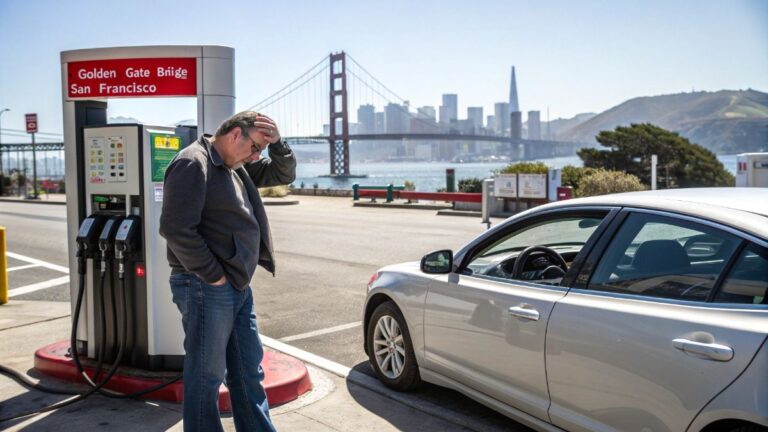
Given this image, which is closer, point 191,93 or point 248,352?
point 248,352

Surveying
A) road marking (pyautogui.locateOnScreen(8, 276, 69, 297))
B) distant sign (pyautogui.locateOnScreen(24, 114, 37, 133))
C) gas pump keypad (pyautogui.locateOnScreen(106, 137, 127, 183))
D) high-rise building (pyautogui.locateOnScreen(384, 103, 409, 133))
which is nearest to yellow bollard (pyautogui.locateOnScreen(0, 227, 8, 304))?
road marking (pyautogui.locateOnScreen(8, 276, 69, 297))

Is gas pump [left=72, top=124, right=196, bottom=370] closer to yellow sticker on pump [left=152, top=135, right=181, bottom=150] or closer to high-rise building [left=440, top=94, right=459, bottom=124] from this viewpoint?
yellow sticker on pump [left=152, top=135, right=181, bottom=150]

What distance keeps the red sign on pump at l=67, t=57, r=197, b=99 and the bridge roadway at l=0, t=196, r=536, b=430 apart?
249 centimetres

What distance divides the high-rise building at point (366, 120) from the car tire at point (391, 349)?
108 m

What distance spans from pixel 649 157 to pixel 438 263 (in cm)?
3871

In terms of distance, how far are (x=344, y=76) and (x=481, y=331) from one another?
265ft

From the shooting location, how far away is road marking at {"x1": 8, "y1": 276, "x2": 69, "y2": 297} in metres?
9.77

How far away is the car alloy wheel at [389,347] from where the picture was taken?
201 inches

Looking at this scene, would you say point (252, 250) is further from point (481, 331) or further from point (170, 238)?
point (481, 331)

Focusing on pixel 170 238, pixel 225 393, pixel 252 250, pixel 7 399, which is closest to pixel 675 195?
pixel 252 250

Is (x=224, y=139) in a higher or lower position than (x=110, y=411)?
higher

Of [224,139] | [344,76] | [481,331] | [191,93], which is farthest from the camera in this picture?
[344,76]

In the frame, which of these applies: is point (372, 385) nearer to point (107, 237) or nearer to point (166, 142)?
point (107, 237)

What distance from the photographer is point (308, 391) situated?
514 centimetres
